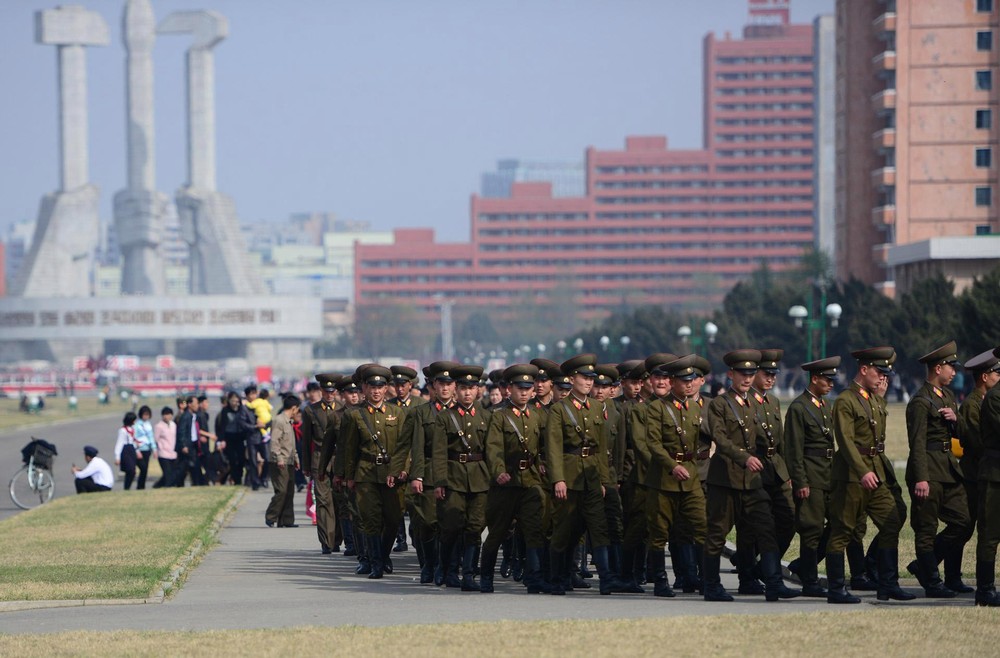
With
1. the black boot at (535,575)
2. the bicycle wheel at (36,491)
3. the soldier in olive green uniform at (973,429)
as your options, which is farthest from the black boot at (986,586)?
the bicycle wheel at (36,491)

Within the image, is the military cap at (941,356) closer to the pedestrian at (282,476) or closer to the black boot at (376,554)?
the black boot at (376,554)

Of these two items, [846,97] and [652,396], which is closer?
[652,396]

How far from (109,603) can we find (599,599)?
4160 millimetres

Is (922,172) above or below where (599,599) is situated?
above

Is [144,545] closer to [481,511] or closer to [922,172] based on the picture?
[481,511]

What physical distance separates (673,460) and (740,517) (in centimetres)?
71

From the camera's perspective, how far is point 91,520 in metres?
22.3

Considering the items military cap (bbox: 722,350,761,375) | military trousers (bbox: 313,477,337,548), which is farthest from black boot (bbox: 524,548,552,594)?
military trousers (bbox: 313,477,337,548)

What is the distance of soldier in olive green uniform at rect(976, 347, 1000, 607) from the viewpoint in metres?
12.6

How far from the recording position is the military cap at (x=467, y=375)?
1462 centimetres

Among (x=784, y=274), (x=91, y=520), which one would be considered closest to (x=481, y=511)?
(x=91, y=520)

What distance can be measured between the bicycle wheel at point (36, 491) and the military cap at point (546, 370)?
1501cm

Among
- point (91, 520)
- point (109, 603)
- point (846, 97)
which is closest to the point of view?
point (109, 603)

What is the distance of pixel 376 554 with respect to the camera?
15758 millimetres
